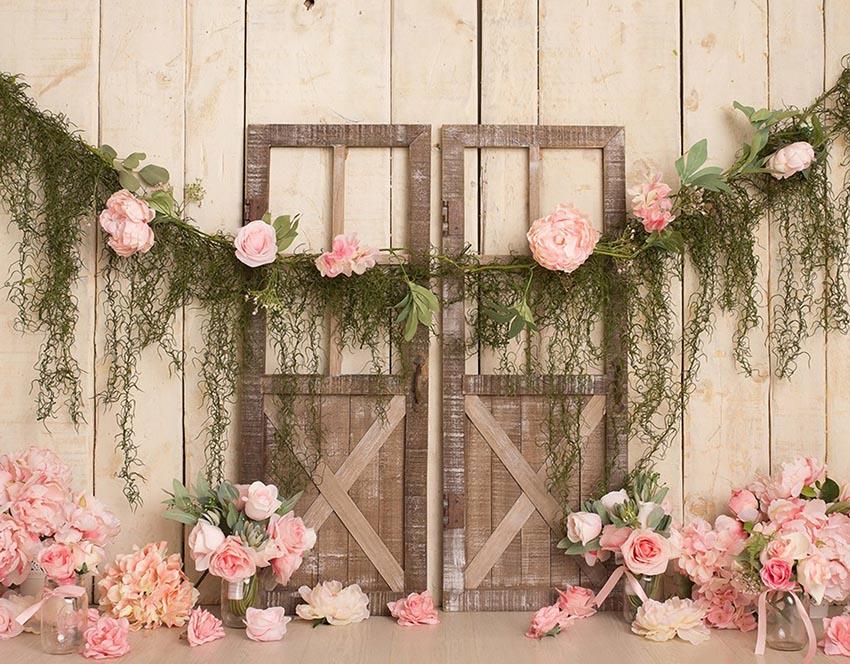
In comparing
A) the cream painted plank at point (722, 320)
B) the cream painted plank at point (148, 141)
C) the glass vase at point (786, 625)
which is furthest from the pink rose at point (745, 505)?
the cream painted plank at point (148, 141)

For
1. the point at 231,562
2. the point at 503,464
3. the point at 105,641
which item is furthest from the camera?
the point at 503,464

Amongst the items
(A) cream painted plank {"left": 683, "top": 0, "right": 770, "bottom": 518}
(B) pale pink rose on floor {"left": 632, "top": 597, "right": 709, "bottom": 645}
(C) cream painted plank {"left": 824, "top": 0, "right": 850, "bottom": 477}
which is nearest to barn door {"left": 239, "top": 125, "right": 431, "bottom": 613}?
(B) pale pink rose on floor {"left": 632, "top": 597, "right": 709, "bottom": 645}

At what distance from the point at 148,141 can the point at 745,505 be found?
153 cm

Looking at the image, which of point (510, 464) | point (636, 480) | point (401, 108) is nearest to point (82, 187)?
point (401, 108)

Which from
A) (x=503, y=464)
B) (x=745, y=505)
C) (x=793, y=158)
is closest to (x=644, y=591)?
(x=745, y=505)

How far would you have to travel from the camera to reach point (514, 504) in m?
2.01

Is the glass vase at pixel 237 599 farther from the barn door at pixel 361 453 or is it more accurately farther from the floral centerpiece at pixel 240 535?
the barn door at pixel 361 453

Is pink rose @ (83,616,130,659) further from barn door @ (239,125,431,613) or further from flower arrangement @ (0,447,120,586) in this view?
barn door @ (239,125,431,613)

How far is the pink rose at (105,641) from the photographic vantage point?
1.70m

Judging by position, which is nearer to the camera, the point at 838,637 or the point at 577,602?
the point at 838,637

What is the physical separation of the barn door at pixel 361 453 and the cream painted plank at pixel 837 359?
92 cm

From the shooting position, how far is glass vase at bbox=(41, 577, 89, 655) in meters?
→ 1.74

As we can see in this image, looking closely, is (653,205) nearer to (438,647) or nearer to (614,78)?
(614,78)

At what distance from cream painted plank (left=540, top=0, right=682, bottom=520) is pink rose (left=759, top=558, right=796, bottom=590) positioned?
1.12ft
